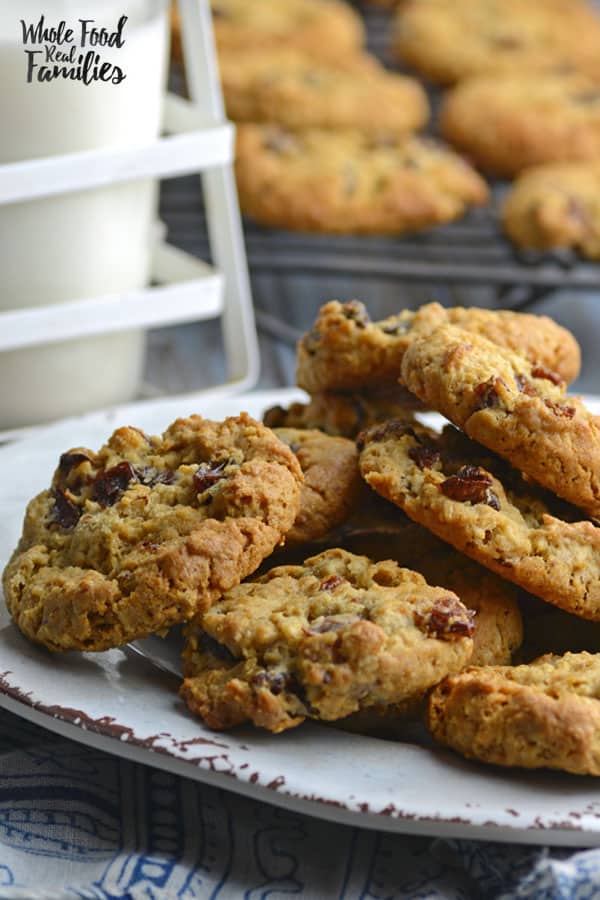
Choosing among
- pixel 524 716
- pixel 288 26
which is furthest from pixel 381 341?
pixel 288 26

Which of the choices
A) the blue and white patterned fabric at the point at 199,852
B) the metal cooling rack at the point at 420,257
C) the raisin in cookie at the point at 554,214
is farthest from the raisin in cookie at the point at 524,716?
the raisin in cookie at the point at 554,214

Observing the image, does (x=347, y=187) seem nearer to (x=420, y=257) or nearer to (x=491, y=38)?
(x=420, y=257)

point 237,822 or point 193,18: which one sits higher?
point 193,18

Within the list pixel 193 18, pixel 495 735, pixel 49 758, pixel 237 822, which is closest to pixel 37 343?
pixel 193 18

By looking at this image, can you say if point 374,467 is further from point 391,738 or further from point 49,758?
point 49,758

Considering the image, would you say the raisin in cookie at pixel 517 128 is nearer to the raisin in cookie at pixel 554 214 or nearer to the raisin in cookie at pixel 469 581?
the raisin in cookie at pixel 554 214

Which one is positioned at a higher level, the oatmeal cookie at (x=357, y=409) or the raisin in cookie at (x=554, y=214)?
the oatmeal cookie at (x=357, y=409)
